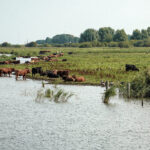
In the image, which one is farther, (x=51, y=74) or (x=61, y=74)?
(x=61, y=74)

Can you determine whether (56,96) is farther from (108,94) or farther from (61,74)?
(61,74)

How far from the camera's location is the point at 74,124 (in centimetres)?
2436

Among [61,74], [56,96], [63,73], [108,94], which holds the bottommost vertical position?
[56,96]

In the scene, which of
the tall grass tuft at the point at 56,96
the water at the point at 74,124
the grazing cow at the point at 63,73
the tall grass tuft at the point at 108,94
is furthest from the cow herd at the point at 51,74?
the tall grass tuft at the point at 108,94

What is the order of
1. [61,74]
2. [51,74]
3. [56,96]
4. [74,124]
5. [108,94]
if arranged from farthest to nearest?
1. [61,74]
2. [51,74]
3. [56,96]
4. [108,94]
5. [74,124]

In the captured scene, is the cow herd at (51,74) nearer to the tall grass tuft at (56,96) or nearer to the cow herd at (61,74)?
the cow herd at (61,74)

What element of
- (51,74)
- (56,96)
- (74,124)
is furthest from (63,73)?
(74,124)

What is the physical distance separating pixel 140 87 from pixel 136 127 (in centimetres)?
997

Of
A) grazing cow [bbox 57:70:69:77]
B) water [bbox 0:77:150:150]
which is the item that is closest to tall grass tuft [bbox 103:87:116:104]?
water [bbox 0:77:150:150]

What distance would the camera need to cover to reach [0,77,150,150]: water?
20.1 meters

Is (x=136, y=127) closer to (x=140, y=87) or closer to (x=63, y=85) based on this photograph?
(x=140, y=87)

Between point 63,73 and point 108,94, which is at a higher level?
point 63,73

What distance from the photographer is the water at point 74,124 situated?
66.1 feet

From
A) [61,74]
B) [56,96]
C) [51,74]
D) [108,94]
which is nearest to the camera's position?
[108,94]
